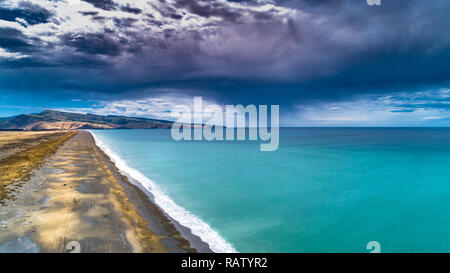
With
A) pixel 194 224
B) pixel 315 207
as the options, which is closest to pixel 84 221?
pixel 194 224

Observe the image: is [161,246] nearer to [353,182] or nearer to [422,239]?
[422,239]

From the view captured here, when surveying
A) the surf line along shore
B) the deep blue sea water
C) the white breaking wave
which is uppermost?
the surf line along shore

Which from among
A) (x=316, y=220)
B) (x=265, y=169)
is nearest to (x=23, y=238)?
(x=316, y=220)

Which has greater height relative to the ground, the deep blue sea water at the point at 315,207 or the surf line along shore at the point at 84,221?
the surf line along shore at the point at 84,221

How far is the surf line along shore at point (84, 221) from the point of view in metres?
10.2

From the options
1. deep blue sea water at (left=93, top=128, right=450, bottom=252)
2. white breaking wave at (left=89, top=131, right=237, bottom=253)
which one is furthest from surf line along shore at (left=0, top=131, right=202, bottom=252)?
deep blue sea water at (left=93, top=128, right=450, bottom=252)

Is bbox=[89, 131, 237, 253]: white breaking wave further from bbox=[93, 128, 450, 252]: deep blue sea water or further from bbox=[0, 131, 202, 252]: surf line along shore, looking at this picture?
bbox=[0, 131, 202, 252]: surf line along shore

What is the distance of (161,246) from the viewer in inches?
406

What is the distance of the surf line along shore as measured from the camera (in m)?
10.2

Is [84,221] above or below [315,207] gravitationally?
above

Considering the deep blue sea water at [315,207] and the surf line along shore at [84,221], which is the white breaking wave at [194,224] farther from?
the surf line along shore at [84,221]

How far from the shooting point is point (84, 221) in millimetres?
12523

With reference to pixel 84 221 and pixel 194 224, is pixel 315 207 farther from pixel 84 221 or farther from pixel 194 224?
pixel 84 221

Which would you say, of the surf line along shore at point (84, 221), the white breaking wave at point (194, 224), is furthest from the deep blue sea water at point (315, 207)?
the surf line along shore at point (84, 221)
